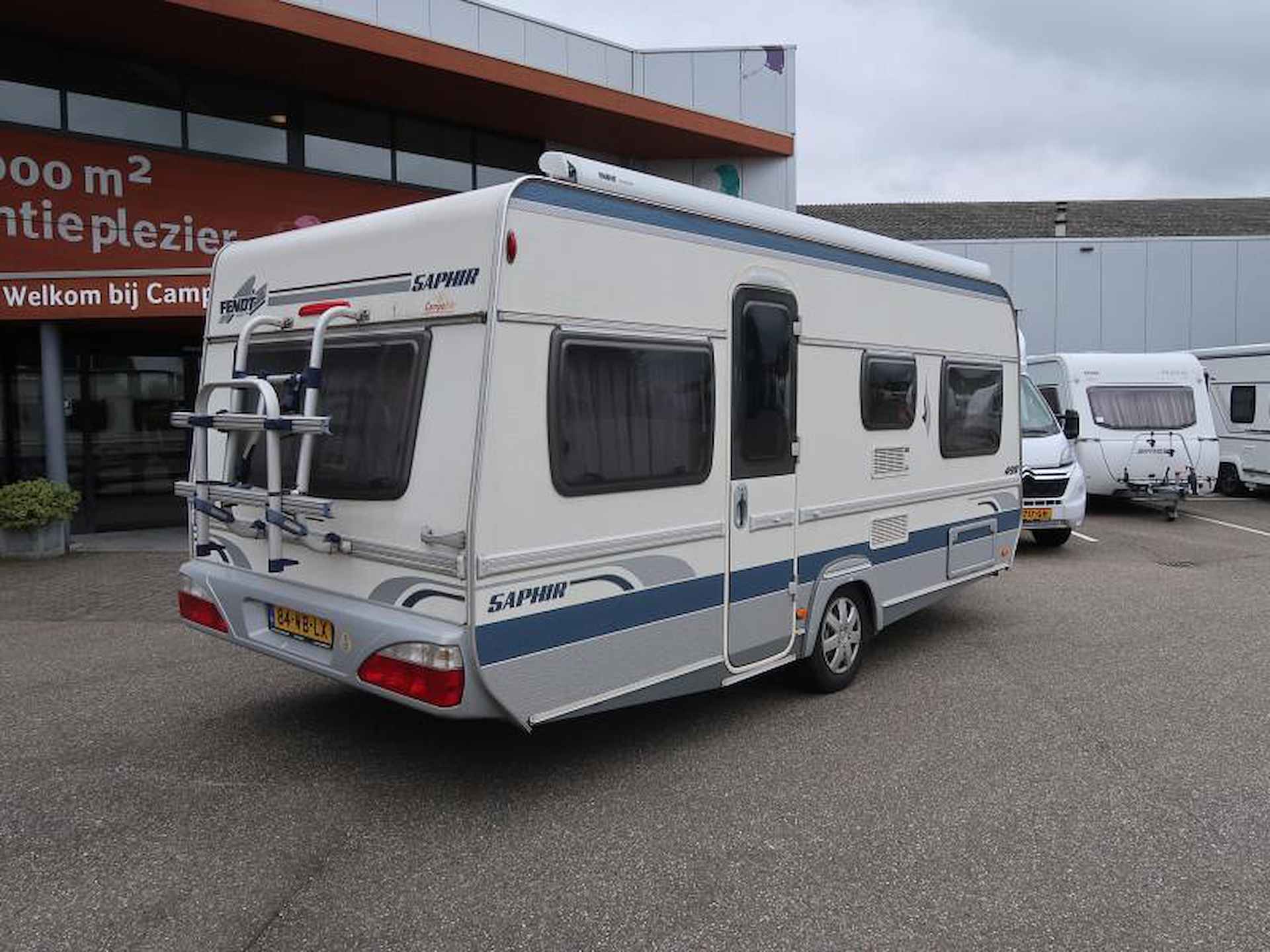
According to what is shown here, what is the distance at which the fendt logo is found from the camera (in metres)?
4.76

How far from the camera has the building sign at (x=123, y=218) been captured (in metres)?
9.72

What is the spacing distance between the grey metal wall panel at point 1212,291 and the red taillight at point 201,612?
20.8 m

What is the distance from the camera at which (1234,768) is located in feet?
15.0

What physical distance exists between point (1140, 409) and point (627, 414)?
454 inches

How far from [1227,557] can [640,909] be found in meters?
9.57

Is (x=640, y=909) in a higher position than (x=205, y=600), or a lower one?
lower

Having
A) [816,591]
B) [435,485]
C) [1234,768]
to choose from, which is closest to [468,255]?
[435,485]

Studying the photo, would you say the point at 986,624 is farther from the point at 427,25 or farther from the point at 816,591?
the point at 427,25

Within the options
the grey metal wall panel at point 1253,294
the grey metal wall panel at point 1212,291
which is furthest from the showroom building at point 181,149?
the grey metal wall panel at point 1253,294

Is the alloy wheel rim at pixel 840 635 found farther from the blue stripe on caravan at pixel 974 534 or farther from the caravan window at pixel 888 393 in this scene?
the blue stripe on caravan at pixel 974 534

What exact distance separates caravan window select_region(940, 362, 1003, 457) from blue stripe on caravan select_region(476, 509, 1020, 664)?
1.35 metres

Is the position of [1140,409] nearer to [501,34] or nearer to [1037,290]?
[1037,290]

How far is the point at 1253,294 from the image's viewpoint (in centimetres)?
2017

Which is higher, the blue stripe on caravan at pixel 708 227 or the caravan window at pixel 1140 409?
the blue stripe on caravan at pixel 708 227
